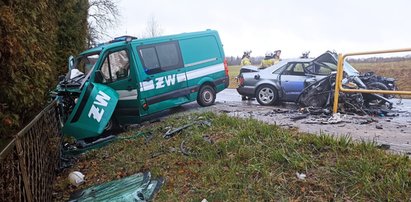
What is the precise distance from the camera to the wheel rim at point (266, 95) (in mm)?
10088

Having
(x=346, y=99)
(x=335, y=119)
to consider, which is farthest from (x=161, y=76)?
(x=346, y=99)

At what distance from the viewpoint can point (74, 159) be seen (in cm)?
672

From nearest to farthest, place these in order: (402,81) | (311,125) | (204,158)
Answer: (204,158)
(311,125)
(402,81)

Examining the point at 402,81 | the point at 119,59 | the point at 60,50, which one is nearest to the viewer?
the point at 119,59

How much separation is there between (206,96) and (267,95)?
1.98 m

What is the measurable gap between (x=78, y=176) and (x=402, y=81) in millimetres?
15977

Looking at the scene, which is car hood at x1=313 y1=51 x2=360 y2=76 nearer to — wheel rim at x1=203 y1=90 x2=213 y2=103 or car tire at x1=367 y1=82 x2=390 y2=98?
car tire at x1=367 y1=82 x2=390 y2=98

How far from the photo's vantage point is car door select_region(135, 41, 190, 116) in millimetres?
8055

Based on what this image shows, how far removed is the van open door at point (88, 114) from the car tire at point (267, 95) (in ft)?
16.3

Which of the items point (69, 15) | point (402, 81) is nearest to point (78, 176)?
point (69, 15)

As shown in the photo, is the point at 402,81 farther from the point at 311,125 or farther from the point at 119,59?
the point at 119,59

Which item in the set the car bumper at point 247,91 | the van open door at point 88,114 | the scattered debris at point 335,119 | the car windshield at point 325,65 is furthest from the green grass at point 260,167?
the car bumper at point 247,91

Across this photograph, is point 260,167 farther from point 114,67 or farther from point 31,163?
point 114,67

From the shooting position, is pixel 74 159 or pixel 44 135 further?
pixel 74 159
